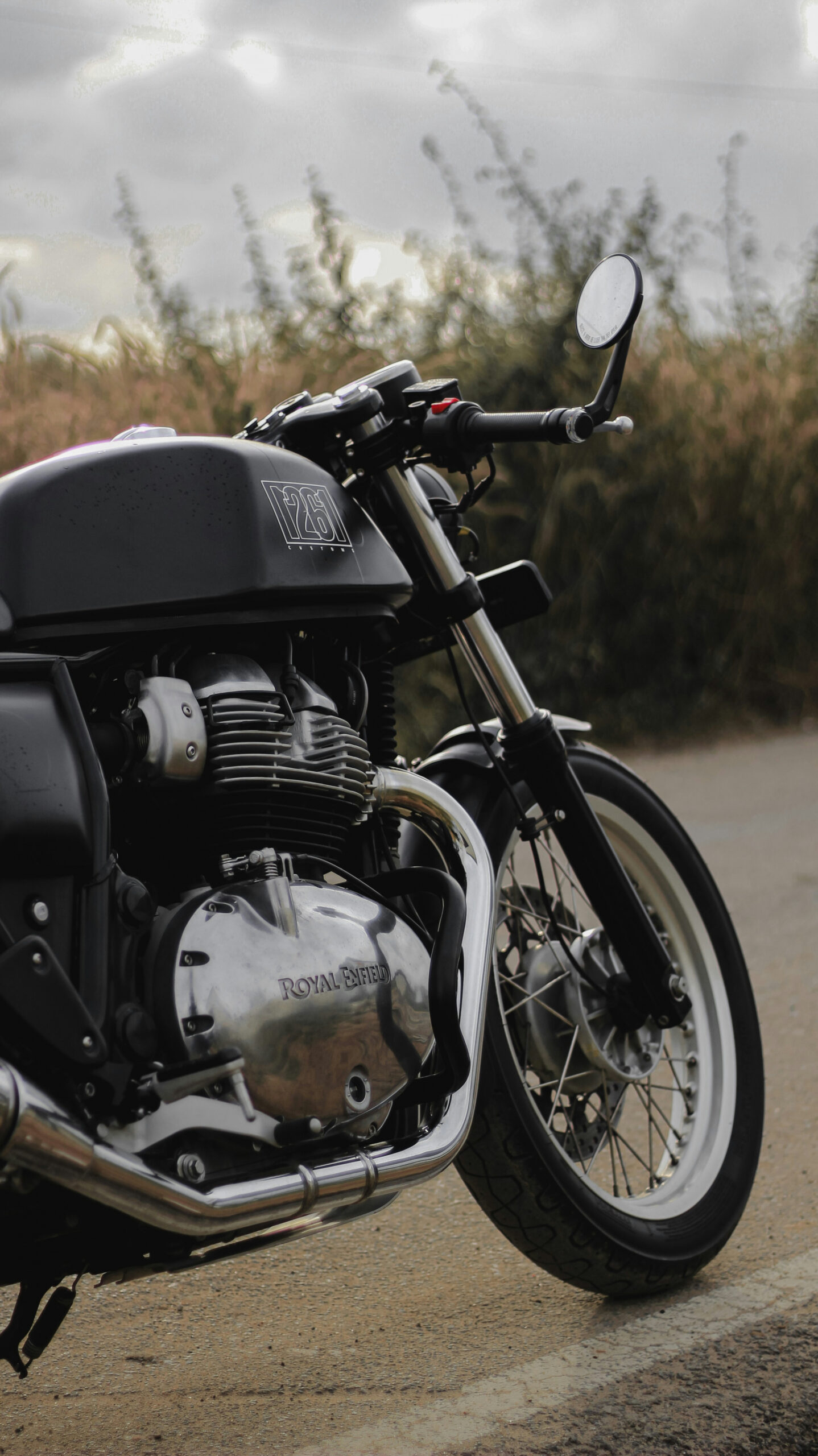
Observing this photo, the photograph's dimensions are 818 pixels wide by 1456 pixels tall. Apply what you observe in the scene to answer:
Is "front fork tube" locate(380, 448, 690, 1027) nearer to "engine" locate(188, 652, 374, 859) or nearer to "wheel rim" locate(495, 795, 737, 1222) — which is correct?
"wheel rim" locate(495, 795, 737, 1222)

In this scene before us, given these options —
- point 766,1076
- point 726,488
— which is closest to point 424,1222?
point 766,1076

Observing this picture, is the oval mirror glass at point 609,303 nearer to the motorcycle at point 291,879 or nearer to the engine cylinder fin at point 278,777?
the motorcycle at point 291,879

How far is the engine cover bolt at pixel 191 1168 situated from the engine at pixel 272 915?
84 mm

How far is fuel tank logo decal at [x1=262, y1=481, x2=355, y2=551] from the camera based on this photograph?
2.01 meters

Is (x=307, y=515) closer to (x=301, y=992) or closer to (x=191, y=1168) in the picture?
(x=301, y=992)

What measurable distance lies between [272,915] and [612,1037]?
94cm

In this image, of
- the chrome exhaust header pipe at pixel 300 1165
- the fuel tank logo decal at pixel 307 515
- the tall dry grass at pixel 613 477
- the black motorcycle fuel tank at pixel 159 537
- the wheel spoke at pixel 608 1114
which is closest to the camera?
the chrome exhaust header pipe at pixel 300 1165

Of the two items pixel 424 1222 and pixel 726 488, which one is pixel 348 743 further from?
pixel 726 488

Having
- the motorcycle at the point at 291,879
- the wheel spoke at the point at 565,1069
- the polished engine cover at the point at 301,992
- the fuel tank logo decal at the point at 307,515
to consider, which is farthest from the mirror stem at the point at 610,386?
the wheel spoke at the point at 565,1069

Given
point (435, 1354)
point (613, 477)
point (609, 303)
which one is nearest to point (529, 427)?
point (609, 303)

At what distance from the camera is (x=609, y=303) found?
2.34m

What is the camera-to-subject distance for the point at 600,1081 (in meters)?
2.62

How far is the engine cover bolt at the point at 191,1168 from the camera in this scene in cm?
175

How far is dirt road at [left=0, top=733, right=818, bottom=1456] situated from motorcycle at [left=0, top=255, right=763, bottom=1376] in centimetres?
14
